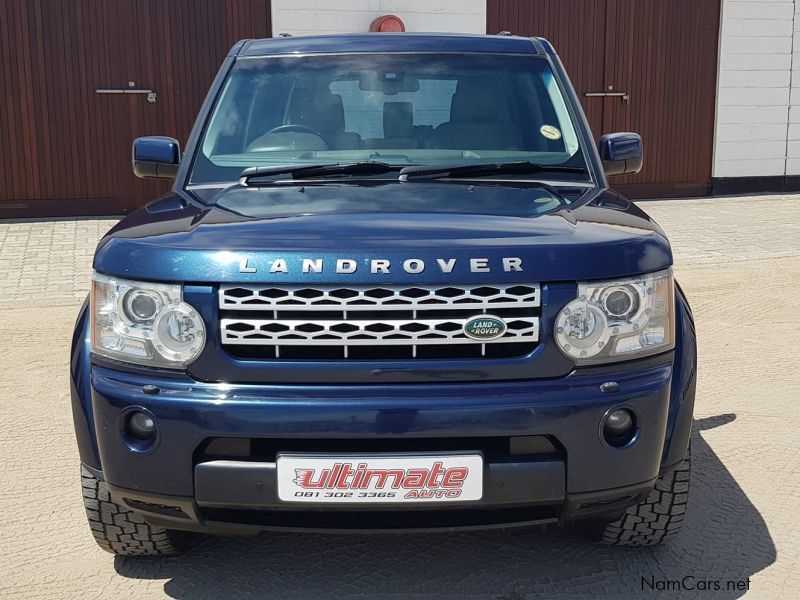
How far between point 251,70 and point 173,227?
1409 mm

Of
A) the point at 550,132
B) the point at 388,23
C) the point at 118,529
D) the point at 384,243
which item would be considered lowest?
the point at 118,529

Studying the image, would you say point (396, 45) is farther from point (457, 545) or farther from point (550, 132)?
point (457, 545)

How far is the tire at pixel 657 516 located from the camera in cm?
314

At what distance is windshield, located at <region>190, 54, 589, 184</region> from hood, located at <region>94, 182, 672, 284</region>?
0.65 metres

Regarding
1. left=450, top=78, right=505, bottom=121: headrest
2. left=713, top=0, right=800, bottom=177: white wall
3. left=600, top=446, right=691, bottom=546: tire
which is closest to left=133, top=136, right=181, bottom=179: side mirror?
left=450, top=78, right=505, bottom=121: headrest

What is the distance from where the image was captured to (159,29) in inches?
447

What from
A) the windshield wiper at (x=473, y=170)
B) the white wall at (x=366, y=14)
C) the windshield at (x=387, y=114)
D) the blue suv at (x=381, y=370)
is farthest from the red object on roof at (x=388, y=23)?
the blue suv at (x=381, y=370)

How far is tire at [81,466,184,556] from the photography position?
122 inches

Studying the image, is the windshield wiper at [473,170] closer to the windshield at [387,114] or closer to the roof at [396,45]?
the windshield at [387,114]

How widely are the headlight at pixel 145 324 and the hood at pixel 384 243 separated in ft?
0.15

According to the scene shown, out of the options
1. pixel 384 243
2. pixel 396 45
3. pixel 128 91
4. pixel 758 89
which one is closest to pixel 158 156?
pixel 396 45

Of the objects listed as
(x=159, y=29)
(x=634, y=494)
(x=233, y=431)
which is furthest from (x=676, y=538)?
(x=159, y=29)

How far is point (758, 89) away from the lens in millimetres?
Answer: 13523

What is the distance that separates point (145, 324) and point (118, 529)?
2.60 feet
